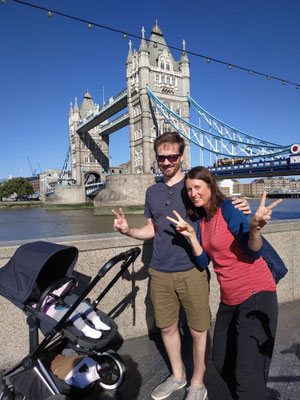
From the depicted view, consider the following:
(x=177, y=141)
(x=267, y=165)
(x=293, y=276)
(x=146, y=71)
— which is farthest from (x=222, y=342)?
(x=146, y=71)

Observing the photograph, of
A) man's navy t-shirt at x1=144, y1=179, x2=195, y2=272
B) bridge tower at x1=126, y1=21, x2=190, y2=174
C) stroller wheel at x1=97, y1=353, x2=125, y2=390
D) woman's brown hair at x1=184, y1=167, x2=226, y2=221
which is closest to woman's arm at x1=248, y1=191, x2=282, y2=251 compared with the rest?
woman's brown hair at x1=184, y1=167, x2=226, y2=221

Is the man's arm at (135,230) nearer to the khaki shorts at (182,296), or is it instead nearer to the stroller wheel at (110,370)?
the khaki shorts at (182,296)

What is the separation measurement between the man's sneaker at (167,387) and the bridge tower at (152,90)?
33427 mm

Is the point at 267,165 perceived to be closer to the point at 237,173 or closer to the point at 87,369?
the point at 237,173

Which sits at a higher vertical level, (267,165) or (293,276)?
(267,165)

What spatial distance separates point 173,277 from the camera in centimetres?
175

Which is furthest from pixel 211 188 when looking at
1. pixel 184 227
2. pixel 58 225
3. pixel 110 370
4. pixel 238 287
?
pixel 58 225

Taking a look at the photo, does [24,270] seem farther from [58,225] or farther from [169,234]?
[58,225]

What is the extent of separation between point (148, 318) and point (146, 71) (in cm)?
3775

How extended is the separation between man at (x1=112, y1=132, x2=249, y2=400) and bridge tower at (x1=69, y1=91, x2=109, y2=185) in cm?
5384

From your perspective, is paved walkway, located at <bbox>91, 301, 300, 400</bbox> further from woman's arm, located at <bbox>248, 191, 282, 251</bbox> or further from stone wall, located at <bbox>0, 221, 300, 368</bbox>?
woman's arm, located at <bbox>248, 191, 282, 251</bbox>

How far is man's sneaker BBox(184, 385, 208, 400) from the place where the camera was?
5.59ft

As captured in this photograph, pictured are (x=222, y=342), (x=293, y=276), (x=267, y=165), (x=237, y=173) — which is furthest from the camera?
(x=237, y=173)

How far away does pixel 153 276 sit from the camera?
1.83 m
